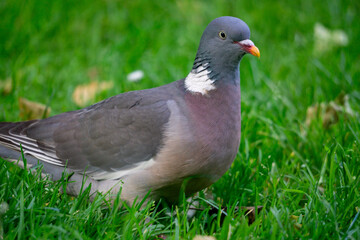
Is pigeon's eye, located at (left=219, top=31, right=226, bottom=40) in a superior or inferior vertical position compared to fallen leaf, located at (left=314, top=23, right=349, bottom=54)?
superior

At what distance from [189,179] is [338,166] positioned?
0.96 meters

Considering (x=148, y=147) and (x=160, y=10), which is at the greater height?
(x=160, y=10)

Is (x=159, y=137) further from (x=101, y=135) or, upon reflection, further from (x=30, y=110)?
(x=30, y=110)

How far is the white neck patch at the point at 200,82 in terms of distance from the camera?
2900 mm

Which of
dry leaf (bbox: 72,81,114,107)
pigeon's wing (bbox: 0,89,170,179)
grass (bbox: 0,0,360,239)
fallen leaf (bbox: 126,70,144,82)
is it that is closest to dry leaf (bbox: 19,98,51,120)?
grass (bbox: 0,0,360,239)

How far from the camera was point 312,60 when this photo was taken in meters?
4.95

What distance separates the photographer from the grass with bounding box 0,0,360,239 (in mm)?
2527

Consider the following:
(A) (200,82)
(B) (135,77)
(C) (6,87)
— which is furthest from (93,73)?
(A) (200,82)

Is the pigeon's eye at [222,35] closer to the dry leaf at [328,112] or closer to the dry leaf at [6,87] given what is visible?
the dry leaf at [328,112]

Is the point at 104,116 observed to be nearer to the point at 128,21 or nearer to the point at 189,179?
the point at 189,179

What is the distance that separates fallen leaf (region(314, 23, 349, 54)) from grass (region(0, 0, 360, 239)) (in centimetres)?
7

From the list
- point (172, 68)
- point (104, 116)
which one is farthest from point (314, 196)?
point (172, 68)

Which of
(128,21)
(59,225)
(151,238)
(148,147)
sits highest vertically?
(128,21)

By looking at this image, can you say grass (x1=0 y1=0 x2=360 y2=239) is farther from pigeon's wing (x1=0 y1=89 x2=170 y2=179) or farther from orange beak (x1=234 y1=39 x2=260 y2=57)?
orange beak (x1=234 y1=39 x2=260 y2=57)
